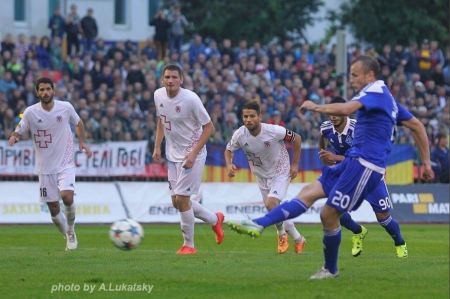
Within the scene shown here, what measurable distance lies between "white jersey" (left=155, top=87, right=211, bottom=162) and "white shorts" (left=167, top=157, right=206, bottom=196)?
0.12 meters

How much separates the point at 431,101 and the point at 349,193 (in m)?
22.2

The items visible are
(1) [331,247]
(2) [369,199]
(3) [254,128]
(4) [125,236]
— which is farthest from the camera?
(3) [254,128]

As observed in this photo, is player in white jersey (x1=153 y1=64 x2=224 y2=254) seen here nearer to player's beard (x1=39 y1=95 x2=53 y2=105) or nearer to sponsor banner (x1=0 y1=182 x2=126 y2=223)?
player's beard (x1=39 y1=95 x2=53 y2=105)

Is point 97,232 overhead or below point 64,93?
below

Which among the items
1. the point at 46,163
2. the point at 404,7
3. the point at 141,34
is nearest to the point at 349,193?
the point at 46,163

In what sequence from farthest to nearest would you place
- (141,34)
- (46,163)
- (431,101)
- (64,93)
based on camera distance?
1. (141,34)
2. (431,101)
3. (64,93)
4. (46,163)

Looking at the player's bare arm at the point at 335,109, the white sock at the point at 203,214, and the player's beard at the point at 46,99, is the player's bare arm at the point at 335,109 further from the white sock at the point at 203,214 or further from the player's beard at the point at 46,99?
the player's beard at the point at 46,99

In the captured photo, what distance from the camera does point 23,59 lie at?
3284 cm

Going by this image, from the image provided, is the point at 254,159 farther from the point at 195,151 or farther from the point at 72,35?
the point at 72,35

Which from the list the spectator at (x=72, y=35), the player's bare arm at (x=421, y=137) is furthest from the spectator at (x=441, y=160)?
the player's bare arm at (x=421, y=137)

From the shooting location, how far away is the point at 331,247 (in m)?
13.5

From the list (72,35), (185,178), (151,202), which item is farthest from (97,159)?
(185,178)

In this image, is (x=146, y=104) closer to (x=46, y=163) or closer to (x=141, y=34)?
(x=46, y=163)

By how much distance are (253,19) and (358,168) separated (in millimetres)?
35166
